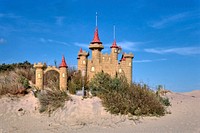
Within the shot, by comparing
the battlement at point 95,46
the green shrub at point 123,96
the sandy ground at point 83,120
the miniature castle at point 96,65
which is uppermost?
the battlement at point 95,46

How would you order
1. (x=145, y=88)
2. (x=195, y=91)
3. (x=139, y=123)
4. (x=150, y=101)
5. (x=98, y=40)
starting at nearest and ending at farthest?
(x=139, y=123) → (x=150, y=101) → (x=145, y=88) → (x=98, y=40) → (x=195, y=91)

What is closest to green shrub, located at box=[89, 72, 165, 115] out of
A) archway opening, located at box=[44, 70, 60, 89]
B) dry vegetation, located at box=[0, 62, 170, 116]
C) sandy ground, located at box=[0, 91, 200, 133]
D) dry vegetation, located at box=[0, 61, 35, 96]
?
dry vegetation, located at box=[0, 62, 170, 116]

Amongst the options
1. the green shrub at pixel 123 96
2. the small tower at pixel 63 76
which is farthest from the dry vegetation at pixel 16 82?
the green shrub at pixel 123 96

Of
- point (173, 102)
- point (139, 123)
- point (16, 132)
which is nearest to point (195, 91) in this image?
point (173, 102)

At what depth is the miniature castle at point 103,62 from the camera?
629 inches

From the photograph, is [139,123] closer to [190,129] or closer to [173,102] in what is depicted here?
[190,129]

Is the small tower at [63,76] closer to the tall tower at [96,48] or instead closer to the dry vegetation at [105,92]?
the dry vegetation at [105,92]

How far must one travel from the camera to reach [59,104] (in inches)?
543

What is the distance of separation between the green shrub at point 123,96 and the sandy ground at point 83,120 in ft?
1.45

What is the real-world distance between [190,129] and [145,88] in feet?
15.2

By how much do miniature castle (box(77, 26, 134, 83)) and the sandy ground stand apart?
2224 millimetres

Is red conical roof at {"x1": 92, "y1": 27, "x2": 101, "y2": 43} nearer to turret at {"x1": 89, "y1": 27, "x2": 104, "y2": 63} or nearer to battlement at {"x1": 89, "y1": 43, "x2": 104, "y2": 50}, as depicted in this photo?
turret at {"x1": 89, "y1": 27, "x2": 104, "y2": 63}

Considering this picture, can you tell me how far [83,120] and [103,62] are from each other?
4834mm

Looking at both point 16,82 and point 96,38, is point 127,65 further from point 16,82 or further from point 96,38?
point 16,82
